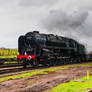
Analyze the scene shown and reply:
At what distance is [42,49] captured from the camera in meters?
19.5

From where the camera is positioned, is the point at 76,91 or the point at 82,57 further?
the point at 82,57

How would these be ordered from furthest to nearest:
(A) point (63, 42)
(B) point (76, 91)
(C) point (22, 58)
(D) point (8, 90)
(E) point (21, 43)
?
(A) point (63, 42) → (E) point (21, 43) → (C) point (22, 58) → (D) point (8, 90) → (B) point (76, 91)

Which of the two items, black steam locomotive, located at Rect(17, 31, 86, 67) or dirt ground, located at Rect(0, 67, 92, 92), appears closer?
dirt ground, located at Rect(0, 67, 92, 92)

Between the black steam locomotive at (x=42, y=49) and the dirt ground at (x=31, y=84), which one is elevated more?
the black steam locomotive at (x=42, y=49)

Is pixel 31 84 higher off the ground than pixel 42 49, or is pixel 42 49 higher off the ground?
pixel 42 49

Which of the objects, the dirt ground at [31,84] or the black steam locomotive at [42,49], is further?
the black steam locomotive at [42,49]

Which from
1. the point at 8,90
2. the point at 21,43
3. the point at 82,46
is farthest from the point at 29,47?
the point at 82,46

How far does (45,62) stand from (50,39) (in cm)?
340

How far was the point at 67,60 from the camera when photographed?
2455 centimetres

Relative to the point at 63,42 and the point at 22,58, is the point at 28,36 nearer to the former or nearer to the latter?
the point at 22,58

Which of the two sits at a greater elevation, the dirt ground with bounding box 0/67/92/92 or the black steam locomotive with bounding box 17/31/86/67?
the black steam locomotive with bounding box 17/31/86/67

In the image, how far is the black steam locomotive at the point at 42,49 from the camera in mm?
18812

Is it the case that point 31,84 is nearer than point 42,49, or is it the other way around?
point 31,84

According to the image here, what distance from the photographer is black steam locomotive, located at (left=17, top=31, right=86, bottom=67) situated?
741 inches
